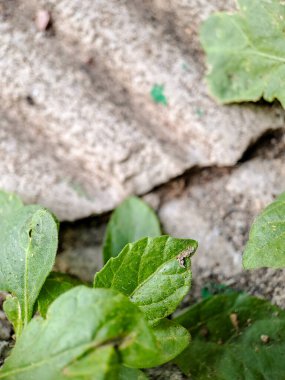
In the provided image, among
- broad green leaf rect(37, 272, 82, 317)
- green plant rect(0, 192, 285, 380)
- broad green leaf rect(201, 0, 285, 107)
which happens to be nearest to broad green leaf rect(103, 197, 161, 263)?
green plant rect(0, 192, 285, 380)

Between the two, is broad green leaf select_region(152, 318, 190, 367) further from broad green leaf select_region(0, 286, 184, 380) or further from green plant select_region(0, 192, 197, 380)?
broad green leaf select_region(0, 286, 184, 380)

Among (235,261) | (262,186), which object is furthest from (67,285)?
(262,186)

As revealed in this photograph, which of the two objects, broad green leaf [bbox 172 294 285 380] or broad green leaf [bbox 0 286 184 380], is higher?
broad green leaf [bbox 0 286 184 380]

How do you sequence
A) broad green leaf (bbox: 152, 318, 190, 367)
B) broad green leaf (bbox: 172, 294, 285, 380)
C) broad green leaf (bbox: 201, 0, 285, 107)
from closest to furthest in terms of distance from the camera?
1. broad green leaf (bbox: 152, 318, 190, 367)
2. broad green leaf (bbox: 172, 294, 285, 380)
3. broad green leaf (bbox: 201, 0, 285, 107)

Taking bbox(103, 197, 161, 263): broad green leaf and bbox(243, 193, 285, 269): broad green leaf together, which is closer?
bbox(243, 193, 285, 269): broad green leaf

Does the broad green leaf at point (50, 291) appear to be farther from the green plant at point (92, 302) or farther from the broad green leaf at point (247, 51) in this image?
the broad green leaf at point (247, 51)
